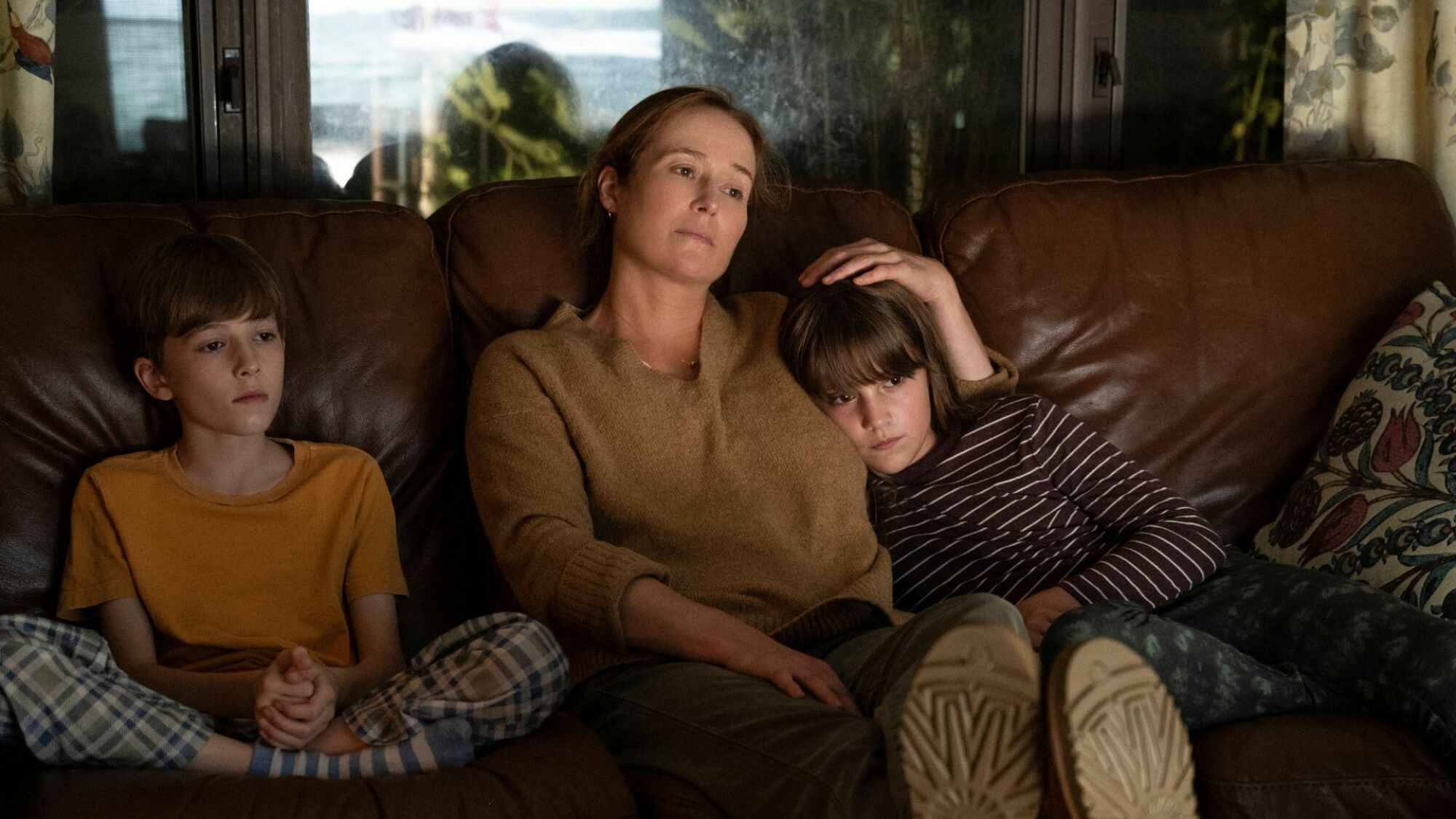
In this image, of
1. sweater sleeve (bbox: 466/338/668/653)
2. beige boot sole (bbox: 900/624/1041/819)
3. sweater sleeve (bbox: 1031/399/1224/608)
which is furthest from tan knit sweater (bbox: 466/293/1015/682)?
beige boot sole (bbox: 900/624/1041/819)

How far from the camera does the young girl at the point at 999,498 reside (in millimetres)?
1734

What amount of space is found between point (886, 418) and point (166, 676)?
919 millimetres

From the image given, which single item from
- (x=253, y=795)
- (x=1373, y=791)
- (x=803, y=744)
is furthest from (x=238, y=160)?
(x=1373, y=791)

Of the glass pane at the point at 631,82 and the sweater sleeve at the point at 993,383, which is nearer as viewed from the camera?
the sweater sleeve at the point at 993,383

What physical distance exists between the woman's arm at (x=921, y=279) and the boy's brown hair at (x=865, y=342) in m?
0.02

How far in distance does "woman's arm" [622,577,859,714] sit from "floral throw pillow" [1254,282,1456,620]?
775 millimetres

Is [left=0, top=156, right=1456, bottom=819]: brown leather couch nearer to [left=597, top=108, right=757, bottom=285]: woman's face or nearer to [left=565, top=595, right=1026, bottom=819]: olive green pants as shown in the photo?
[left=565, top=595, right=1026, bottom=819]: olive green pants

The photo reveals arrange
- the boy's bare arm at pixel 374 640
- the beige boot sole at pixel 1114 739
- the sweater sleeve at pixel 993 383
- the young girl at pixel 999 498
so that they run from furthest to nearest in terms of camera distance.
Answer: the sweater sleeve at pixel 993 383 → the young girl at pixel 999 498 → the boy's bare arm at pixel 374 640 → the beige boot sole at pixel 1114 739

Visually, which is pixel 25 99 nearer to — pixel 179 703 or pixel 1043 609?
pixel 179 703

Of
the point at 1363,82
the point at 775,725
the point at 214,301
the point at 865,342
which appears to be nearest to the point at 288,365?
the point at 214,301

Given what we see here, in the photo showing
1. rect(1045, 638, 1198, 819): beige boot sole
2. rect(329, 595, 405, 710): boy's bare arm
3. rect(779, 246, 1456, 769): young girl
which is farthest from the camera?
rect(779, 246, 1456, 769): young girl

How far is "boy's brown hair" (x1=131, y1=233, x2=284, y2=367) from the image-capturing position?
1.69 m

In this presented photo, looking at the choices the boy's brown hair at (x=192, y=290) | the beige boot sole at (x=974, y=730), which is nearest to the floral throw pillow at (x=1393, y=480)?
the beige boot sole at (x=974, y=730)

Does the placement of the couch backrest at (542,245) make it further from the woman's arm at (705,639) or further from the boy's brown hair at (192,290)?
the woman's arm at (705,639)
